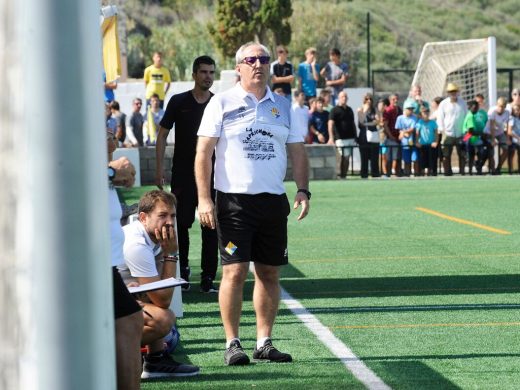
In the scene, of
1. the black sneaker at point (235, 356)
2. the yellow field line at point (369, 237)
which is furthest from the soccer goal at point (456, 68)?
the black sneaker at point (235, 356)

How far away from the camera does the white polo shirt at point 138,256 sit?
711cm

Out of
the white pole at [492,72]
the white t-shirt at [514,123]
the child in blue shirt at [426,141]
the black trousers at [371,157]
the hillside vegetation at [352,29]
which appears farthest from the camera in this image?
the hillside vegetation at [352,29]

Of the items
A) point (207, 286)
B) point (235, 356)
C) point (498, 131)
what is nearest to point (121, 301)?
point (235, 356)

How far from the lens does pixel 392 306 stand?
980 centimetres

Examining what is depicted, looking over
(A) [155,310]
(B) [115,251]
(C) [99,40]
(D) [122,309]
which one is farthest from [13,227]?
(A) [155,310]

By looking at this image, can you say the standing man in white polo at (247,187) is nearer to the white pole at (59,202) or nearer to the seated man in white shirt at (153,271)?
the seated man in white shirt at (153,271)

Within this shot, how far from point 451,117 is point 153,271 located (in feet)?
76.1

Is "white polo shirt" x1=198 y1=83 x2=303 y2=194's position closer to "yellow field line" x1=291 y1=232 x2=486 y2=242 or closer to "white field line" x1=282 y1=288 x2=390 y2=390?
"white field line" x1=282 y1=288 x2=390 y2=390

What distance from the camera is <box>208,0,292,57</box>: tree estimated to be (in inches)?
1743

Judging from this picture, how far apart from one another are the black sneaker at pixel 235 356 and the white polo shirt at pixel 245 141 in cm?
88

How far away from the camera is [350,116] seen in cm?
2873

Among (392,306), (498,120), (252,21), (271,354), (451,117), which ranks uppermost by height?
(252,21)

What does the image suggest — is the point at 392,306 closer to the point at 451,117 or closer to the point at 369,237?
the point at 369,237

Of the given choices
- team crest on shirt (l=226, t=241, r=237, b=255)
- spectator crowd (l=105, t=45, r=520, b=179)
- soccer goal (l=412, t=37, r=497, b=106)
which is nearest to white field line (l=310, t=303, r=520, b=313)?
team crest on shirt (l=226, t=241, r=237, b=255)
